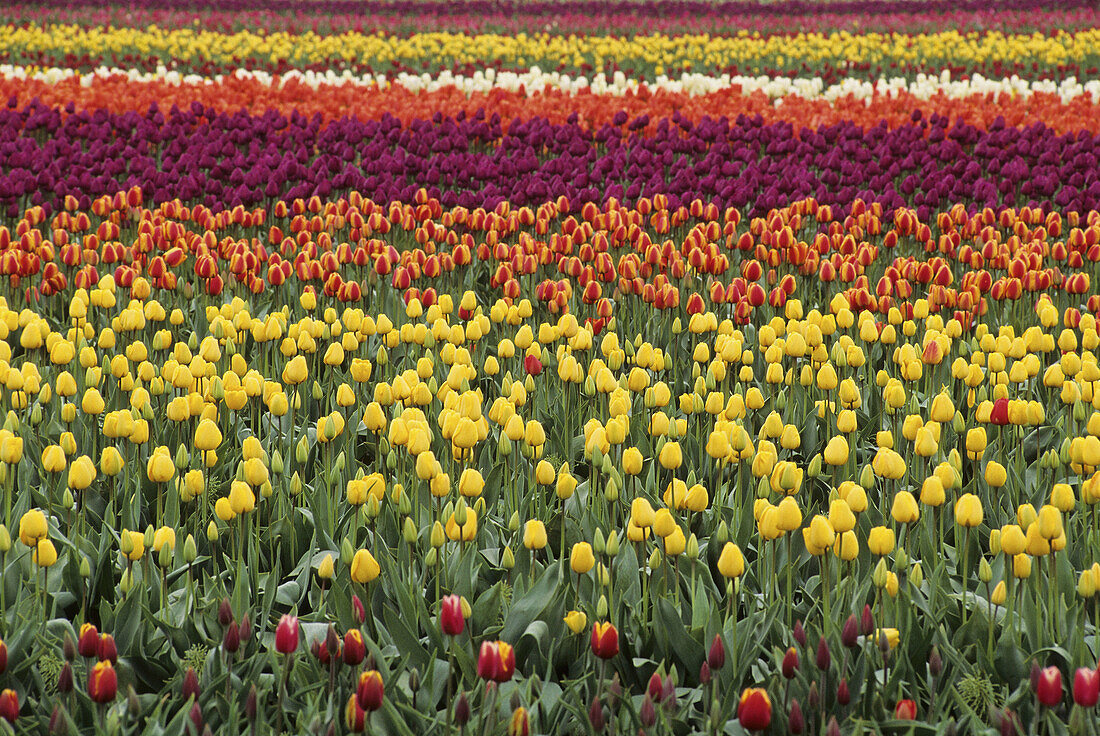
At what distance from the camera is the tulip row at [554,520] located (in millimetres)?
2600

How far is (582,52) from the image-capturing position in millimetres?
20172

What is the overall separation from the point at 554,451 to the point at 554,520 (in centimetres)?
68

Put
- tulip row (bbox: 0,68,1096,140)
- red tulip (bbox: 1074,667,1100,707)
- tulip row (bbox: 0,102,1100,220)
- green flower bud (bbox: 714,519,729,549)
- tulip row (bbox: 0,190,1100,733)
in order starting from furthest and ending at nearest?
tulip row (bbox: 0,68,1096,140) < tulip row (bbox: 0,102,1100,220) < green flower bud (bbox: 714,519,729,549) < tulip row (bbox: 0,190,1100,733) < red tulip (bbox: 1074,667,1100,707)

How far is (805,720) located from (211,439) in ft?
6.21

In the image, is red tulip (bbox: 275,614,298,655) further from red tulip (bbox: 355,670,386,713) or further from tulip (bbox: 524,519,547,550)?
tulip (bbox: 524,519,547,550)

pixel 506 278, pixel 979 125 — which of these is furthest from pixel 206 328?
pixel 979 125

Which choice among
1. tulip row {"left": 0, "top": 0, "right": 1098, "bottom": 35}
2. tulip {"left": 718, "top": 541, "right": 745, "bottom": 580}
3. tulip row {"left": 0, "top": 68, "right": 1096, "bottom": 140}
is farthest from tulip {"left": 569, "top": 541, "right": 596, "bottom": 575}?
tulip row {"left": 0, "top": 0, "right": 1098, "bottom": 35}

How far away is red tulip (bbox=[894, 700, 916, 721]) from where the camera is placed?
238 centimetres

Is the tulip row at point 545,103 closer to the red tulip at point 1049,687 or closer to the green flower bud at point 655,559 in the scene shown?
the green flower bud at point 655,559

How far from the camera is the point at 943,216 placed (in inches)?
267

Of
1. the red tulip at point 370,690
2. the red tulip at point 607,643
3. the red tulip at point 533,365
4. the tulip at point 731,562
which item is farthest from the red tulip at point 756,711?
the red tulip at point 533,365

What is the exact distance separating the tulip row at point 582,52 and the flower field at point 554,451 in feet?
29.2

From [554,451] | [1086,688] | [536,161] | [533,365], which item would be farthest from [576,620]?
[536,161]

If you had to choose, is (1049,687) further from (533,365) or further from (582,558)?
(533,365)
